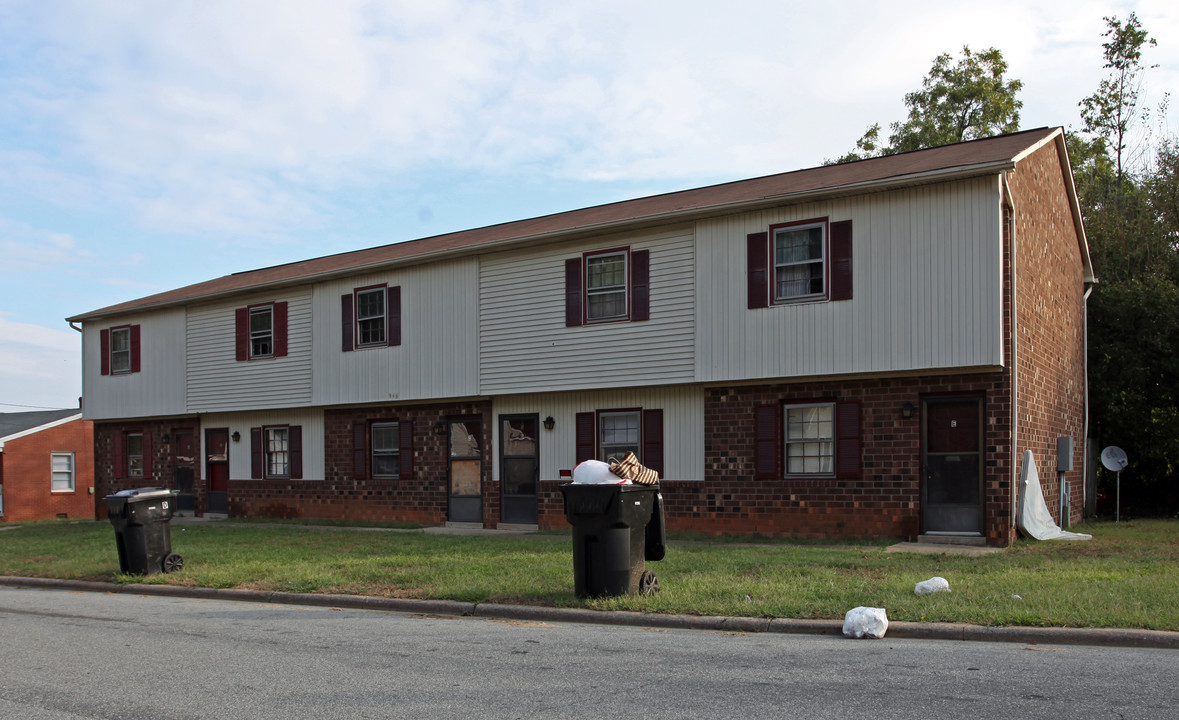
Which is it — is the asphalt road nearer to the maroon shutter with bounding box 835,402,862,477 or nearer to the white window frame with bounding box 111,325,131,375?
the maroon shutter with bounding box 835,402,862,477

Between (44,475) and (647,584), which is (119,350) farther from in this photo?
(647,584)

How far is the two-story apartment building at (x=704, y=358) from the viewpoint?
48.2 feet

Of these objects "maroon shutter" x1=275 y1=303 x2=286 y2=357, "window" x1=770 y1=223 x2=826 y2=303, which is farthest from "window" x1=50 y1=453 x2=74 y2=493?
"window" x1=770 y1=223 x2=826 y2=303

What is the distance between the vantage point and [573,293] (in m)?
18.4

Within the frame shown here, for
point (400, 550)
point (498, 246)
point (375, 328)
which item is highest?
point (498, 246)

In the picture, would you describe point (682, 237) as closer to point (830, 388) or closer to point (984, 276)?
point (830, 388)

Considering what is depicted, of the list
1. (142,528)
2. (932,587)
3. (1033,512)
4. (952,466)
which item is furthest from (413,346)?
(932,587)

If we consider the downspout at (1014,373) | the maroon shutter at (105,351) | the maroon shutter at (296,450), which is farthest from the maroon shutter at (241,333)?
the downspout at (1014,373)

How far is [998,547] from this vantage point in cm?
1406

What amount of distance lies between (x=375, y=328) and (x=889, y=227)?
1135 centimetres

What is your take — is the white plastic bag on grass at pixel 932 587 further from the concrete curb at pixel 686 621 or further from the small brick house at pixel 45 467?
the small brick house at pixel 45 467

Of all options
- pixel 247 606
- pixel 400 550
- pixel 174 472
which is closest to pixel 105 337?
pixel 174 472

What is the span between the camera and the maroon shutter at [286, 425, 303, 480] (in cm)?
2316

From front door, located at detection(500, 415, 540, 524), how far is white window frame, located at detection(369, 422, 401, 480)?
2.89 m
